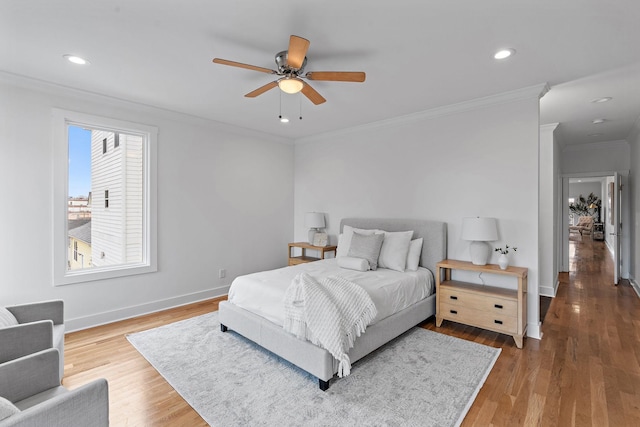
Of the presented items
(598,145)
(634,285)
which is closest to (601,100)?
(598,145)

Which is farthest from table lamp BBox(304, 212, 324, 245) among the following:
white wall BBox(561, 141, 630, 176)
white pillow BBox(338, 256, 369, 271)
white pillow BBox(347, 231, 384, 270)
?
white wall BBox(561, 141, 630, 176)

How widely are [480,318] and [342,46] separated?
3.05 m

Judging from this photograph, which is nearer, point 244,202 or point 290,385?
point 290,385

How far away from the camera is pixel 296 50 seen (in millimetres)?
2041

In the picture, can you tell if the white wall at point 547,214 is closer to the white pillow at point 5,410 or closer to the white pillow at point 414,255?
the white pillow at point 414,255

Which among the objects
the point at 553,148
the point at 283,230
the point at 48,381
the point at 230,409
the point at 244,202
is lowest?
the point at 230,409

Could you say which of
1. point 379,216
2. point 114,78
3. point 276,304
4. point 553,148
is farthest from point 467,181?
point 114,78

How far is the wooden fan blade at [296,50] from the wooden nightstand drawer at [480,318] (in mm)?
3023

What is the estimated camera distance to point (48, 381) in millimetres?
1556

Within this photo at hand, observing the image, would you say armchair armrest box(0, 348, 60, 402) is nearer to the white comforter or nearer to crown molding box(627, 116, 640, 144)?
the white comforter

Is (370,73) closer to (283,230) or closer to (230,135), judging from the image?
(230,135)

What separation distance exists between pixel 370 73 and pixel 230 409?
3071 mm

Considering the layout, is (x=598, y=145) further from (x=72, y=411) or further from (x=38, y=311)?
(x=38, y=311)

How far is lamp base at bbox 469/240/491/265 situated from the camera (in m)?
3.37
